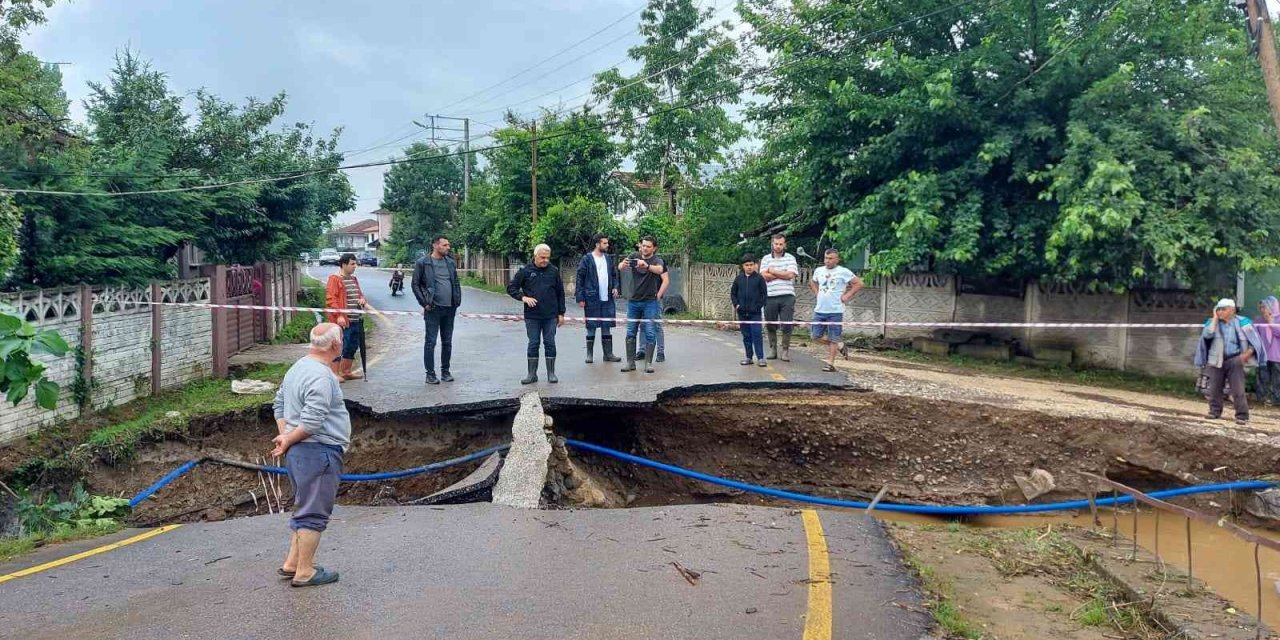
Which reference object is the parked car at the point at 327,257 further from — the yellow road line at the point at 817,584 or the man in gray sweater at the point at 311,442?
the yellow road line at the point at 817,584

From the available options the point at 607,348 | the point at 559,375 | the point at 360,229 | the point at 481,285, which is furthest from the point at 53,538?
the point at 360,229

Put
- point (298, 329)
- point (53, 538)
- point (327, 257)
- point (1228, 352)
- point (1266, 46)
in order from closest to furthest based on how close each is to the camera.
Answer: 1. point (53, 538)
2. point (1266, 46)
3. point (1228, 352)
4. point (298, 329)
5. point (327, 257)

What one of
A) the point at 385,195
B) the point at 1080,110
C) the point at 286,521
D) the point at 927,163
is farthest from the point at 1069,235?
the point at 385,195

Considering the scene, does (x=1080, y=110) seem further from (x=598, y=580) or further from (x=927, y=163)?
(x=598, y=580)

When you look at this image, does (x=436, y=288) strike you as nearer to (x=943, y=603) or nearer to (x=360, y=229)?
(x=943, y=603)

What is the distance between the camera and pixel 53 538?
241 inches

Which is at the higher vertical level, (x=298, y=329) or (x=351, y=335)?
(x=351, y=335)

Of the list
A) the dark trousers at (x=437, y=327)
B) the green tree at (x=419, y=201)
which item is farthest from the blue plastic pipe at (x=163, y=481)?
the green tree at (x=419, y=201)

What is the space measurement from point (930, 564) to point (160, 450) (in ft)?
24.5

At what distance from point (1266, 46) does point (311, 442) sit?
310 inches

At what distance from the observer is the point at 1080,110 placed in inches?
461

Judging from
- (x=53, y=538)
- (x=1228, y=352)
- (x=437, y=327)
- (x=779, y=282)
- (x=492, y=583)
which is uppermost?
(x=779, y=282)

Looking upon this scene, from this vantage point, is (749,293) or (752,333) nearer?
(749,293)

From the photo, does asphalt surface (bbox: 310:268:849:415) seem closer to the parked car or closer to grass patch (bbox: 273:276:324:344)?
A: grass patch (bbox: 273:276:324:344)
